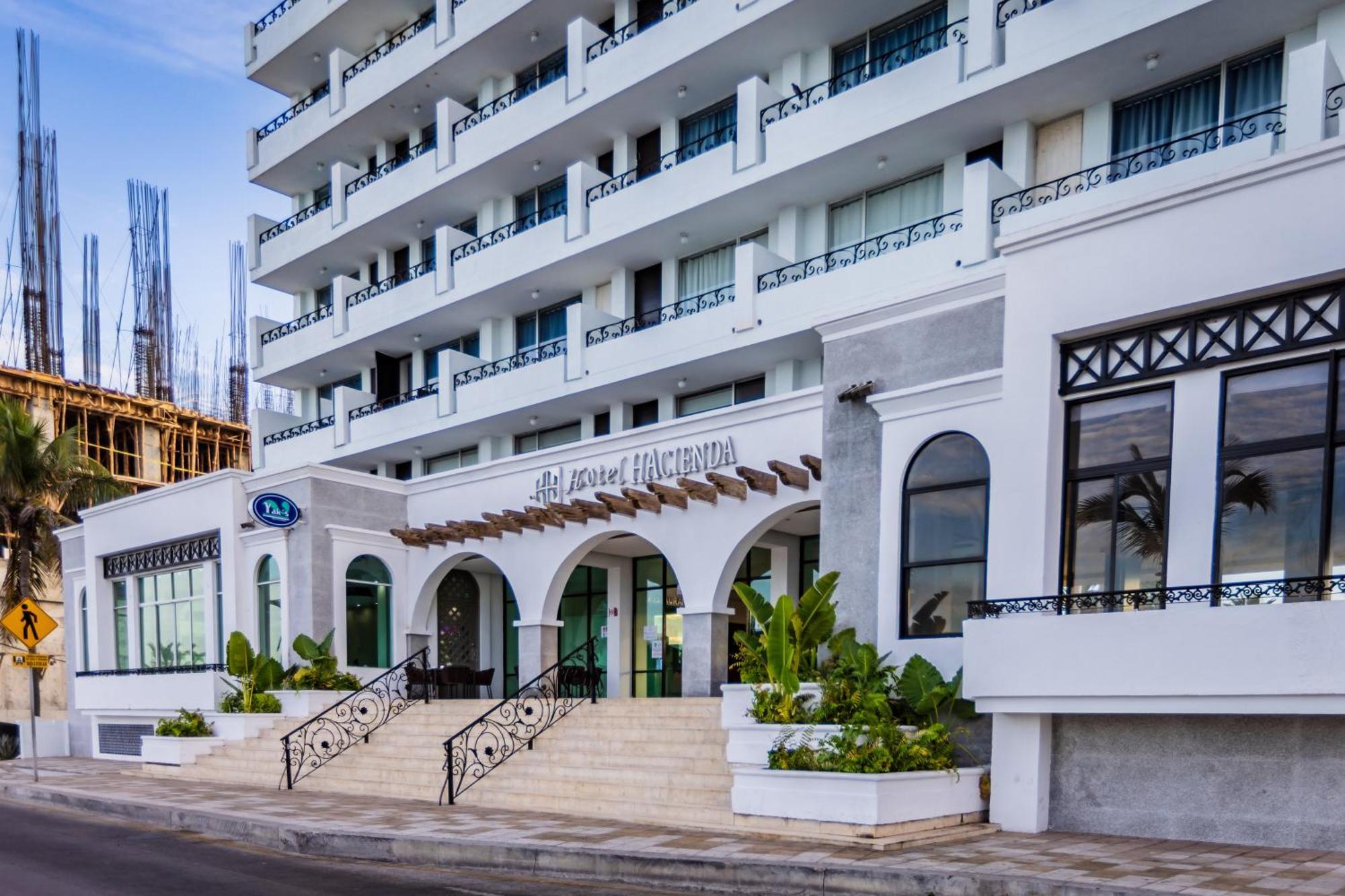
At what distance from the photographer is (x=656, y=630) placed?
24672 mm

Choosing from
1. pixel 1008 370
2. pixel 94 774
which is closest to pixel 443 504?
pixel 94 774


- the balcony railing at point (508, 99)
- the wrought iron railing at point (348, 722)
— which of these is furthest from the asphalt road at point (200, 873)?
the balcony railing at point (508, 99)

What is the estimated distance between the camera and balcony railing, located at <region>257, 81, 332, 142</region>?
110 ft

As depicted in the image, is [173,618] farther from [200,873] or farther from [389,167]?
[200,873]

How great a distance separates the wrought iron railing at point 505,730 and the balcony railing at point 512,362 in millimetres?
8584

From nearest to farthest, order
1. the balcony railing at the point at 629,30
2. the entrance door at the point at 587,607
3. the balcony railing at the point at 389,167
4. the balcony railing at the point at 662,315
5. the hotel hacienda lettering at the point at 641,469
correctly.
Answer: the hotel hacienda lettering at the point at 641,469, the balcony railing at the point at 662,315, the balcony railing at the point at 629,30, the entrance door at the point at 587,607, the balcony railing at the point at 389,167

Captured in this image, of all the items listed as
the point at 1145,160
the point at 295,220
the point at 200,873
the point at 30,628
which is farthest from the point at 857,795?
the point at 295,220

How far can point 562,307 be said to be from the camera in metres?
27.6

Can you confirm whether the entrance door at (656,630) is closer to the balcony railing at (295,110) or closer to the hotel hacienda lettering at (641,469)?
the hotel hacienda lettering at (641,469)

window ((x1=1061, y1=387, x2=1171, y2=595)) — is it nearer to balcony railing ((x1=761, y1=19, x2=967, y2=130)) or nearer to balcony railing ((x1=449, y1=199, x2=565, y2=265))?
balcony railing ((x1=761, y1=19, x2=967, y2=130))

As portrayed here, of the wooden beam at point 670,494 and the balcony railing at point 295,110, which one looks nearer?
the wooden beam at point 670,494

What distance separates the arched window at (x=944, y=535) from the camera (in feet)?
44.4

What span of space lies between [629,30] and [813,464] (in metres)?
12.4

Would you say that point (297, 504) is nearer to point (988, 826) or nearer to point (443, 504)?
point (443, 504)
